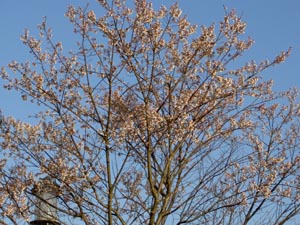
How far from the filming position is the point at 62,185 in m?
5.83

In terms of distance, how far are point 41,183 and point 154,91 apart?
61.0 inches

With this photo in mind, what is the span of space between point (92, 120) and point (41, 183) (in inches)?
35.2

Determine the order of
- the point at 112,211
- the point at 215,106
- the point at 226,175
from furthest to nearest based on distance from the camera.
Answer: the point at 226,175 → the point at 215,106 → the point at 112,211

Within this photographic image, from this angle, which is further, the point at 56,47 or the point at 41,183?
the point at 56,47

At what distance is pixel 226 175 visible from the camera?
22.9 ft

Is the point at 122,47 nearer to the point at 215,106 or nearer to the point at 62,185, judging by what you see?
the point at 215,106

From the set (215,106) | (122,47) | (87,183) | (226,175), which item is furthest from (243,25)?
(87,183)

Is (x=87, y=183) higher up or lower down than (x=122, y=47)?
lower down

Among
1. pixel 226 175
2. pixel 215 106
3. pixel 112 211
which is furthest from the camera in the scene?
pixel 226 175

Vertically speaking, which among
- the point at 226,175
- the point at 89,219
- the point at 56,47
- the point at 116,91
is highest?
the point at 56,47

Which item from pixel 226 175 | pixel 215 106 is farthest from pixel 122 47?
pixel 226 175

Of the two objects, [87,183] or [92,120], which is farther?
[92,120]

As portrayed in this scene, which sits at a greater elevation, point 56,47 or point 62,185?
point 56,47

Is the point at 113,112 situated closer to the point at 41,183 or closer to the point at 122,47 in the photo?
the point at 122,47
